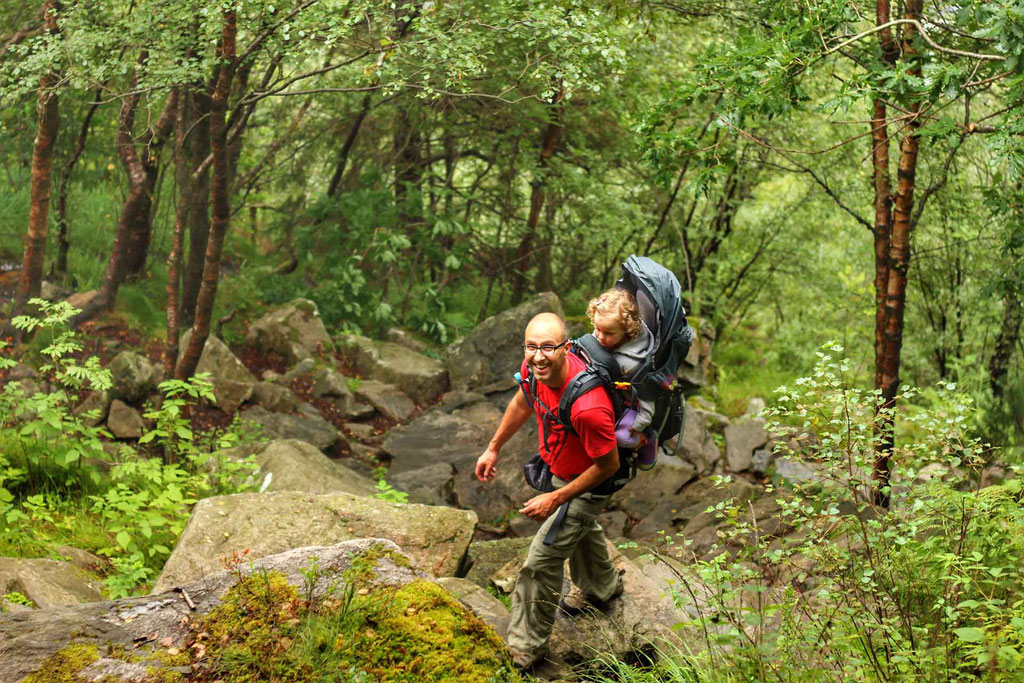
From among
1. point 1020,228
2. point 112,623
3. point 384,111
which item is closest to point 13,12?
point 384,111

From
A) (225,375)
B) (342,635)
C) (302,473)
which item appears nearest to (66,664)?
(342,635)

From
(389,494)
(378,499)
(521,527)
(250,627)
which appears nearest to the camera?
(250,627)

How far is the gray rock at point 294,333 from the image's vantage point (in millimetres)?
12445

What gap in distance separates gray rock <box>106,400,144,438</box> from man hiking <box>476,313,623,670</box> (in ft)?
20.9

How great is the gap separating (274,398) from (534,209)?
5.13 metres

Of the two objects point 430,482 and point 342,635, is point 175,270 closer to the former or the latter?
point 430,482

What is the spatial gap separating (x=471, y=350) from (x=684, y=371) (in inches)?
125

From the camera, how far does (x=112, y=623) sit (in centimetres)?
329

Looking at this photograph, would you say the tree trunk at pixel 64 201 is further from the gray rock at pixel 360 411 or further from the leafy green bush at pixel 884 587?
the leafy green bush at pixel 884 587

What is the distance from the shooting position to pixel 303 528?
5.45 m

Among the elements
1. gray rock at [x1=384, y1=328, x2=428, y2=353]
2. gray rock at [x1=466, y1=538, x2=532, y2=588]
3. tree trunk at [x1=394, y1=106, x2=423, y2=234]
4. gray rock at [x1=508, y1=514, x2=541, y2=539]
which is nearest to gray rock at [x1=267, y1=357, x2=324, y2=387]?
gray rock at [x1=384, y1=328, x2=428, y2=353]

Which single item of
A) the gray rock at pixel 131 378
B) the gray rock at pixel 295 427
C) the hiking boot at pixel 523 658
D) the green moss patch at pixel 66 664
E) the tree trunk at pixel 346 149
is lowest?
the gray rock at pixel 295 427

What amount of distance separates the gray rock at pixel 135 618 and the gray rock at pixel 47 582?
1.33 meters

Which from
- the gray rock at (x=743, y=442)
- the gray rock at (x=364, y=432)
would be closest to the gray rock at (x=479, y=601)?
the gray rock at (x=743, y=442)
